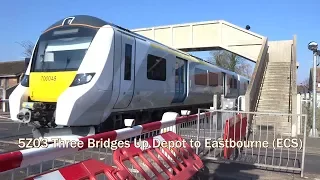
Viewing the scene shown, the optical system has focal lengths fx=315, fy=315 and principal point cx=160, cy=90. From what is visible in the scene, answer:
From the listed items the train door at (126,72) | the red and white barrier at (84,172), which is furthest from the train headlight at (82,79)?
the red and white barrier at (84,172)

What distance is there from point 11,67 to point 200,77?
102 ft

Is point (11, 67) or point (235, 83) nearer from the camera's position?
point (235, 83)

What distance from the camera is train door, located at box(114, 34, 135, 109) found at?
9.21 meters

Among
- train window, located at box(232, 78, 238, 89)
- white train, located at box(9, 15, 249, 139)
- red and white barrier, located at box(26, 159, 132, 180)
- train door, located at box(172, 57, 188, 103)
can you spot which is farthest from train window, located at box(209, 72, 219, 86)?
red and white barrier, located at box(26, 159, 132, 180)

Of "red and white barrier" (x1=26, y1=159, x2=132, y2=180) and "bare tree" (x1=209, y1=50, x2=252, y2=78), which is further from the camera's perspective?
"bare tree" (x1=209, y1=50, x2=252, y2=78)

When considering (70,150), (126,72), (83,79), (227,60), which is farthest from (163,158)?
(227,60)

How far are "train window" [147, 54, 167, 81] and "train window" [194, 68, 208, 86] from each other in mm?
4047

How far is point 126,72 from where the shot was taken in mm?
9430

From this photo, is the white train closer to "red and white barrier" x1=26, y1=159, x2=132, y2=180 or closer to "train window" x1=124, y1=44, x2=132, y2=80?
"train window" x1=124, y1=44, x2=132, y2=80

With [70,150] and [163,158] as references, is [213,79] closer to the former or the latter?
[163,158]

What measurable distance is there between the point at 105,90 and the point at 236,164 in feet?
12.6

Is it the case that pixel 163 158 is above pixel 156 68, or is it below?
below

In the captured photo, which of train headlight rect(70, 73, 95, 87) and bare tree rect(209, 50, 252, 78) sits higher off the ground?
bare tree rect(209, 50, 252, 78)

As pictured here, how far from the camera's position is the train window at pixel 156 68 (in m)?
10.8
